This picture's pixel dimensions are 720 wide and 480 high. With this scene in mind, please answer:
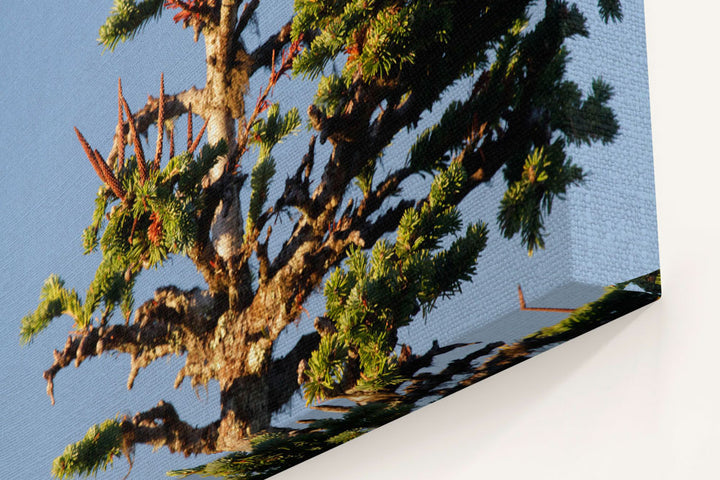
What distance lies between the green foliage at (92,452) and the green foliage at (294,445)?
0.16 m

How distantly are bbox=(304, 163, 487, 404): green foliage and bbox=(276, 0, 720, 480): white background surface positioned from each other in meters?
0.15

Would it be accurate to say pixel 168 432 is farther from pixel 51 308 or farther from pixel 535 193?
pixel 535 193

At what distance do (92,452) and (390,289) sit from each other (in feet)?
2.35

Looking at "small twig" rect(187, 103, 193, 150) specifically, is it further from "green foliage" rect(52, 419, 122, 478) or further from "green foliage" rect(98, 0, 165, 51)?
"green foliage" rect(52, 419, 122, 478)

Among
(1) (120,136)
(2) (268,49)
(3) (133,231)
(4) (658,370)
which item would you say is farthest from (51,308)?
(4) (658,370)

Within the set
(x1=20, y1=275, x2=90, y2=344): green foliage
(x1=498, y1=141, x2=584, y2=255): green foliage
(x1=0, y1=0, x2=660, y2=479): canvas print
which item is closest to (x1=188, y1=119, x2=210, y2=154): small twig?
(x1=0, y1=0, x2=660, y2=479): canvas print

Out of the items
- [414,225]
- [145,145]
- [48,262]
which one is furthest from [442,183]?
[48,262]

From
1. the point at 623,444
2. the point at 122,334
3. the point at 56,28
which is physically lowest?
the point at 623,444

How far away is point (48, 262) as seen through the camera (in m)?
1.87

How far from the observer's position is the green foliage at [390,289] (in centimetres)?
130

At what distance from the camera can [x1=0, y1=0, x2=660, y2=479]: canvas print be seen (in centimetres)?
122

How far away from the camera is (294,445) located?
1481 mm

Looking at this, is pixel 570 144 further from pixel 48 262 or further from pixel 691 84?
pixel 48 262

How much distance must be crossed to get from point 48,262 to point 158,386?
452 millimetres
